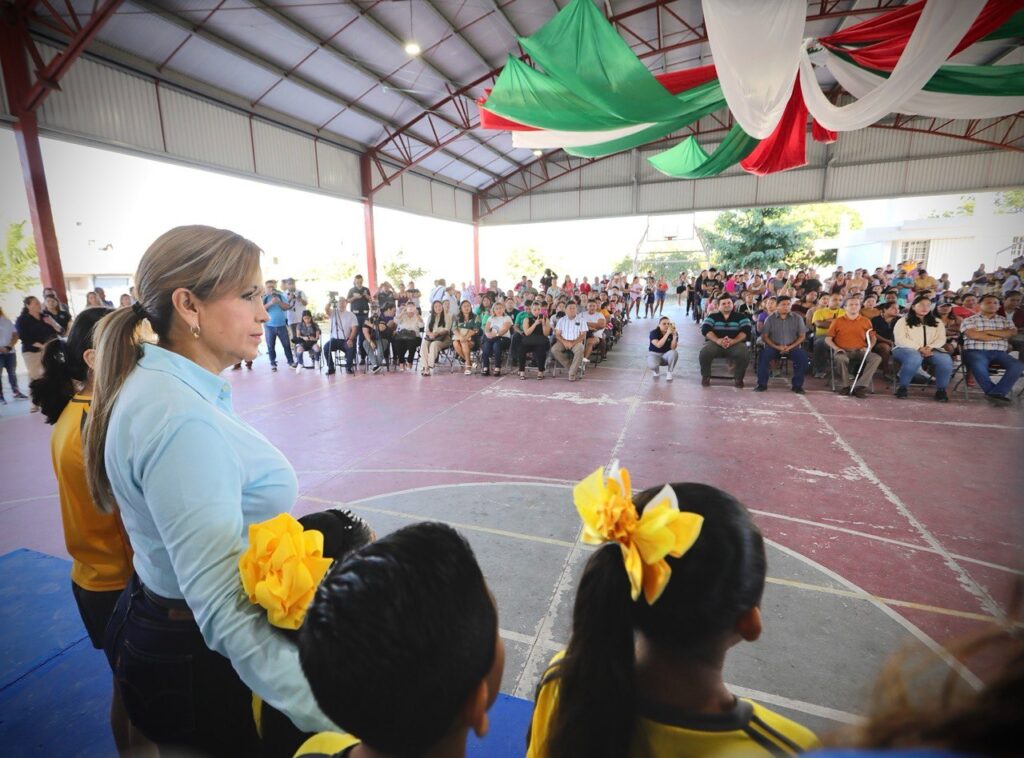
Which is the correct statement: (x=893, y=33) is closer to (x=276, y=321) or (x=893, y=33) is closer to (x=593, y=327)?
(x=593, y=327)

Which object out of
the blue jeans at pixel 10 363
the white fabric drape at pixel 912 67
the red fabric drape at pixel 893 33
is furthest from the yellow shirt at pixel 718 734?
the blue jeans at pixel 10 363

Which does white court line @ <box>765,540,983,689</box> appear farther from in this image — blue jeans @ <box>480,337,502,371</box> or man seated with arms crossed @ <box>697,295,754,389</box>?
blue jeans @ <box>480,337,502,371</box>

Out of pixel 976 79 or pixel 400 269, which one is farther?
pixel 400 269

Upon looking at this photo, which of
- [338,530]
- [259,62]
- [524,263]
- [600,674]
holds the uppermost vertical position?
[259,62]

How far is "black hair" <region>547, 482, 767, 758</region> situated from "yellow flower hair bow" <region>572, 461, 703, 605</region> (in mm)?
64

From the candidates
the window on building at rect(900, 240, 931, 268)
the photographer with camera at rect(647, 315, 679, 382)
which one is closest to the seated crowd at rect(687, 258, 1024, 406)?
the photographer with camera at rect(647, 315, 679, 382)

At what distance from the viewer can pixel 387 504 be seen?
10.3ft

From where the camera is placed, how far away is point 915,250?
20594 millimetres

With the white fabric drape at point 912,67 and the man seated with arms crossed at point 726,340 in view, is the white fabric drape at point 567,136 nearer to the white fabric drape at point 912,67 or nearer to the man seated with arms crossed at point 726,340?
the white fabric drape at point 912,67

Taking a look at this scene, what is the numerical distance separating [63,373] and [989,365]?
816cm

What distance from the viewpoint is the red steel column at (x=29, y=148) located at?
6.05 meters

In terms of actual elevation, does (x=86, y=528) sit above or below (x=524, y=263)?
below

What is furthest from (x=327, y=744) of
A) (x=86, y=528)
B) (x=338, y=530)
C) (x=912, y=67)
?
(x=912, y=67)

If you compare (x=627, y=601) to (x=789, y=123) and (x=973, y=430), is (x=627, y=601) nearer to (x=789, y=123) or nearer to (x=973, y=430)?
(x=973, y=430)
